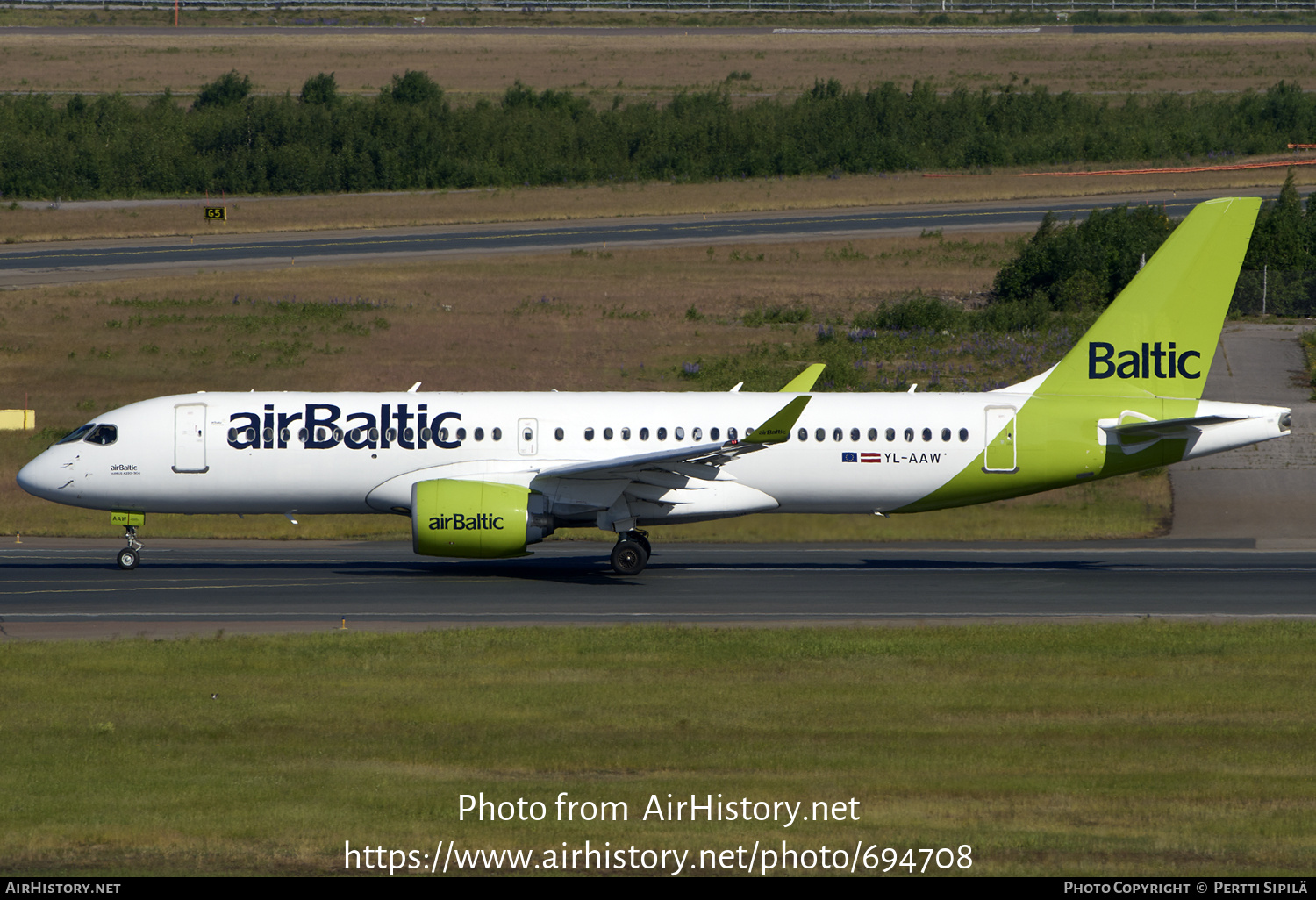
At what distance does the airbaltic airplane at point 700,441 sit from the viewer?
33062mm

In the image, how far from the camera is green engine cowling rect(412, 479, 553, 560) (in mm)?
31156

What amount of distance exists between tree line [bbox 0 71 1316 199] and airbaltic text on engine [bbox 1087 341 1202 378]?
5886 cm

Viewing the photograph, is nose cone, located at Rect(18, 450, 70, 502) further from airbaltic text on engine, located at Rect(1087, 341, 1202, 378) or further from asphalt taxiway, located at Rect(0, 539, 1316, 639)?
airbaltic text on engine, located at Rect(1087, 341, 1202, 378)

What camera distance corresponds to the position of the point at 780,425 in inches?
1215

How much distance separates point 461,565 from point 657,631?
10199 mm

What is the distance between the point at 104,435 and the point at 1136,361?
23026mm

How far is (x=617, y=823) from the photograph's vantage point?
1642 cm

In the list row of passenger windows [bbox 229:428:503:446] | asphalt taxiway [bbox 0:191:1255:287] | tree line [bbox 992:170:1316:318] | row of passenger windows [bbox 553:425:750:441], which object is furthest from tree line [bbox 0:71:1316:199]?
row of passenger windows [bbox 553:425:750:441]

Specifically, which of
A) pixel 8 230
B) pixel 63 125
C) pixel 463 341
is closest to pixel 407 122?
pixel 63 125

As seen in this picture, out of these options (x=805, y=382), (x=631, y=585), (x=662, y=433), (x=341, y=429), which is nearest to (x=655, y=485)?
(x=662, y=433)

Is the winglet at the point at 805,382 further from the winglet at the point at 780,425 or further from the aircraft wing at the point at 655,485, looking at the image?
the winglet at the point at 780,425

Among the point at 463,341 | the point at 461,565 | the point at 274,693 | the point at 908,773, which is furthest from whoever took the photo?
the point at 463,341

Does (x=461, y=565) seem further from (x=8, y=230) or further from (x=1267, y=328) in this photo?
(x=8, y=230)

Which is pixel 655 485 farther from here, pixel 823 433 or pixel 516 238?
pixel 516 238
